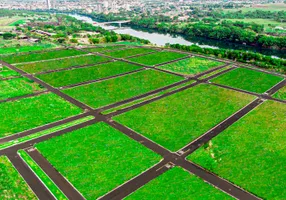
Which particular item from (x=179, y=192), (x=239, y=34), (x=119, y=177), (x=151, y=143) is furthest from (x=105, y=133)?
(x=239, y=34)

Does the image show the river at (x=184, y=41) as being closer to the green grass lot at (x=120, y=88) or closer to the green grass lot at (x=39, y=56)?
the green grass lot at (x=39, y=56)

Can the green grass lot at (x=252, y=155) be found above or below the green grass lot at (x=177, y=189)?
above

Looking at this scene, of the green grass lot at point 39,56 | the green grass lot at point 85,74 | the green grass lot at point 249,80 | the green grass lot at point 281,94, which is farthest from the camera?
the green grass lot at point 39,56

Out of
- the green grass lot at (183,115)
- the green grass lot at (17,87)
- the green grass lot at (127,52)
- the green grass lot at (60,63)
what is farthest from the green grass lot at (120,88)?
the green grass lot at (127,52)

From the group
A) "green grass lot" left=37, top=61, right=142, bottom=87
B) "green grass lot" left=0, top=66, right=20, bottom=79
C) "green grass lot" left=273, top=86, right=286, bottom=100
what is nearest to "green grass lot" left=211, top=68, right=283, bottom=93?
"green grass lot" left=273, top=86, right=286, bottom=100

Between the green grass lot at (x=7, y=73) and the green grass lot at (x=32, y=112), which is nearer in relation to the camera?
the green grass lot at (x=32, y=112)

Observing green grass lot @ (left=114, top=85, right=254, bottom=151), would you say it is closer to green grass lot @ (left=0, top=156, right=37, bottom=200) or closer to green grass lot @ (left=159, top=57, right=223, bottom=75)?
green grass lot @ (left=159, top=57, right=223, bottom=75)
